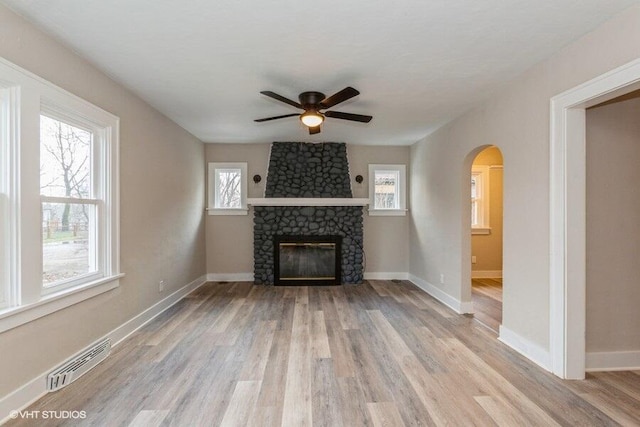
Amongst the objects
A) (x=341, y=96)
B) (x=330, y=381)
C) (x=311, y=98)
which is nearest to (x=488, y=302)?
(x=330, y=381)

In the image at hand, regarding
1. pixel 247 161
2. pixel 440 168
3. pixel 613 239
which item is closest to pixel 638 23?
pixel 613 239

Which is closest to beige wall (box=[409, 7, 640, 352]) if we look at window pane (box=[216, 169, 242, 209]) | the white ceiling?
the white ceiling

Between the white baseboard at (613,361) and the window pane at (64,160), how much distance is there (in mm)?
4381

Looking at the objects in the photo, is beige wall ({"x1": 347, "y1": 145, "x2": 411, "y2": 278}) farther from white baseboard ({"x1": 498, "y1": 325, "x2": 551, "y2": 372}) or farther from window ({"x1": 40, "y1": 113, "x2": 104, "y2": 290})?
window ({"x1": 40, "y1": 113, "x2": 104, "y2": 290})

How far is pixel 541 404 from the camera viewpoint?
2.08 meters

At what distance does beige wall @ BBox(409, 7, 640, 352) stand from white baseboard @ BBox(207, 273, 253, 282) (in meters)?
3.44

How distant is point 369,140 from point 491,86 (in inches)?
99.7

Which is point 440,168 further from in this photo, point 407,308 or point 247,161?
point 247,161

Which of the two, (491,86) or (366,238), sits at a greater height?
(491,86)

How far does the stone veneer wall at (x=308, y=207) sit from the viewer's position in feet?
18.6

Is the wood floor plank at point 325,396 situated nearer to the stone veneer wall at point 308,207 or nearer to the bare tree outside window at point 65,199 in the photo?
the bare tree outside window at point 65,199

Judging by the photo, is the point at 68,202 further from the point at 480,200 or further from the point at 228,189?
the point at 480,200

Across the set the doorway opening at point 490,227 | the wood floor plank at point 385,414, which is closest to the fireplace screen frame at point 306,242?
the doorway opening at point 490,227

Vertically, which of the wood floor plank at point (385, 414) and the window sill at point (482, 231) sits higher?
the window sill at point (482, 231)
